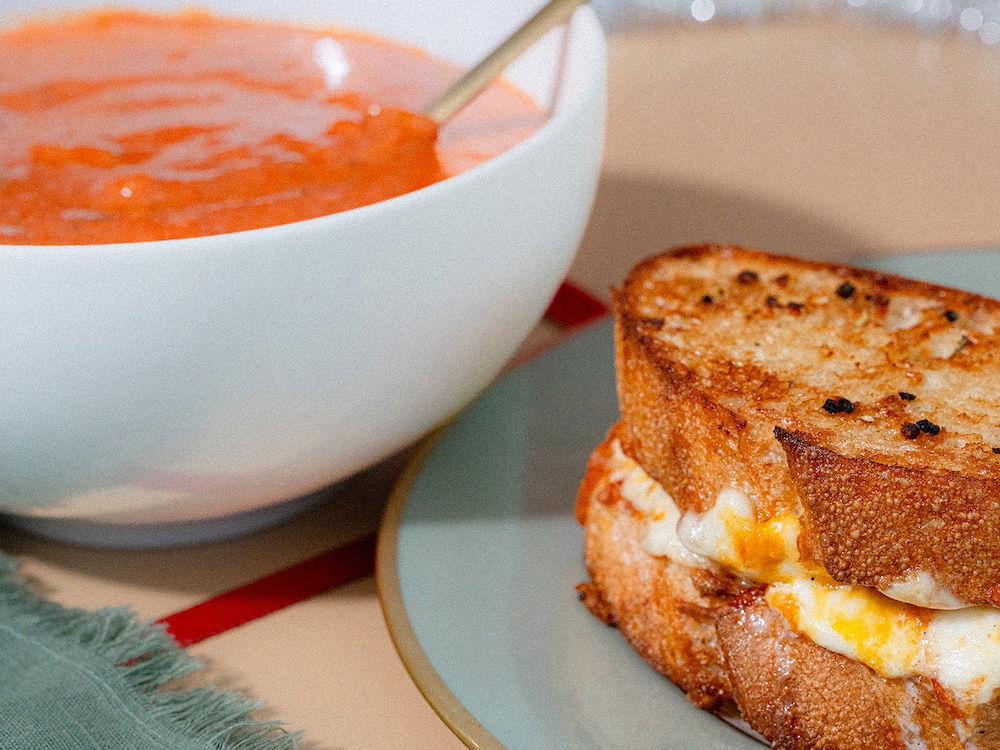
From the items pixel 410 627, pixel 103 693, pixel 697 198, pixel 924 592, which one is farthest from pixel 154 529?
pixel 697 198

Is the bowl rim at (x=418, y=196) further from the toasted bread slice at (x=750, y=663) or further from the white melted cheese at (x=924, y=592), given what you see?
the white melted cheese at (x=924, y=592)

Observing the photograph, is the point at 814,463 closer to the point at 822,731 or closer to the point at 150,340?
the point at 822,731

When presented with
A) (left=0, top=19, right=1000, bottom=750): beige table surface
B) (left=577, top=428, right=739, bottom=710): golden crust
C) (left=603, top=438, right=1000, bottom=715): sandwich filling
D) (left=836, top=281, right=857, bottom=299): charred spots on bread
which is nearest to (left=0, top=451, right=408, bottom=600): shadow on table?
(left=0, top=19, right=1000, bottom=750): beige table surface

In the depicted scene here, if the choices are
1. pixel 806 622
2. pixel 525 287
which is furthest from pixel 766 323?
pixel 806 622

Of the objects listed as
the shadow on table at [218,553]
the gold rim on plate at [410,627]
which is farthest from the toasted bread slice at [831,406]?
the shadow on table at [218,553]

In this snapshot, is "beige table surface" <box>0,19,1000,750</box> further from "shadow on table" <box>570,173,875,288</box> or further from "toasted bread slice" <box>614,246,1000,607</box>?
"toasted bread slice" <box>614,246,1000,607</box>

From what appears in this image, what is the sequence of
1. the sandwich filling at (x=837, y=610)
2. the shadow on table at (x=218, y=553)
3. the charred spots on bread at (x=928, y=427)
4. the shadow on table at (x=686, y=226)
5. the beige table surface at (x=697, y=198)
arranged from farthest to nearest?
1. the shadow on table at (x=686, y=226)
2. the shadow on table at (x=218, y=553)
3. the beige table surface at (x=697, y=198)
4. the charred spots on bread at (x=928, y=427)
5. the sandwich filling at (x=837, y=610)

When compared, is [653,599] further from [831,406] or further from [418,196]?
[418,196]
